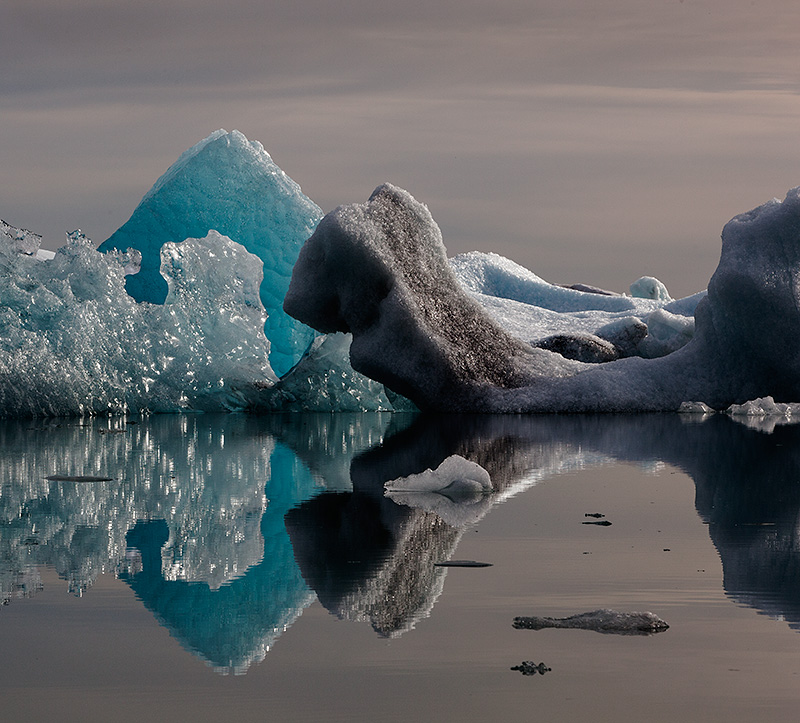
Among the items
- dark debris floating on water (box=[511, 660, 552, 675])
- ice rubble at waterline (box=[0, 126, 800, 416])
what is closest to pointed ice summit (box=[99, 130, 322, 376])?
ice rubble at waterline (box=[0, 126, 800, 416])

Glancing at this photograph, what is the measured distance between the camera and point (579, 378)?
1167 cm

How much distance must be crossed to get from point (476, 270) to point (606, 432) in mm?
18968

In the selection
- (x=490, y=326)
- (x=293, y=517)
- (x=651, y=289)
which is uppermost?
(x=651, y=289)

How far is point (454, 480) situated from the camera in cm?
430

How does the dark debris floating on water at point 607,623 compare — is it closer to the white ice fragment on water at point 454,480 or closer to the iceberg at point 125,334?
the white ice fragment on water at point 454,480

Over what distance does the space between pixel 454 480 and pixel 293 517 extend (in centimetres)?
85

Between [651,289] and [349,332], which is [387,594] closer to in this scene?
[349,332]

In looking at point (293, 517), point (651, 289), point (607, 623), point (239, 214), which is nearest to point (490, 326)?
point (239, 214)

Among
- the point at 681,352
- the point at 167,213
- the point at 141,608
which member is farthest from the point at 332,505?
the point at 167,213

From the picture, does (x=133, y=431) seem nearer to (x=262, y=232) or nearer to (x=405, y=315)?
(x=405, y=315)

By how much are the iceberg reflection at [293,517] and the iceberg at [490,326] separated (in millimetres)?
3755

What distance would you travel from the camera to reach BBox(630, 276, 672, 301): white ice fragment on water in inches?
1188

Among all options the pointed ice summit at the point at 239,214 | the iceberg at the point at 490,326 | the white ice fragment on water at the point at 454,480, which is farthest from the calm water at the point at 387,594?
the pointed ice summit at the point at 239,214

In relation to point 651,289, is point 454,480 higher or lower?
lower
